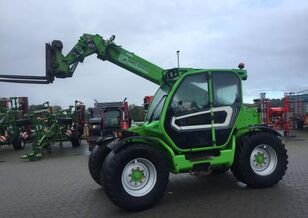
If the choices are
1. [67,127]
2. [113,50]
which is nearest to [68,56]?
[113,50]

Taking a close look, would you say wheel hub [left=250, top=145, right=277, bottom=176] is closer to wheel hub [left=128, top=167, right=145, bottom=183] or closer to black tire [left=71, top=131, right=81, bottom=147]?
wheel hub [left=128, top=167, right=145, bottom=183]

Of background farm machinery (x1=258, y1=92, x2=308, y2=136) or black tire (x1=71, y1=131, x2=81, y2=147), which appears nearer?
black tire (x1=71, y1=131, x2=81, y2=147)

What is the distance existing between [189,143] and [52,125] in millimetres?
12819

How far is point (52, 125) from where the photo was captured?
1855 centimetres

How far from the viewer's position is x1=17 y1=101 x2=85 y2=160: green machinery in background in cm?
1712

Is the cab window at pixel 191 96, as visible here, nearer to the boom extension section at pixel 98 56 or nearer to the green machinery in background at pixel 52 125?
the boom extension section at pixel 98 56

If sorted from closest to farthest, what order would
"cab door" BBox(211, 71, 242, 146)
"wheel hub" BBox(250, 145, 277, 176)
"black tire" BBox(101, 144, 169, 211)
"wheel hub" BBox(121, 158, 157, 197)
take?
"black tire" BBox(101, 144, 169, 211) < "wheel hub" BBox(121, 158, 157, 197) < "cab door" BBox(211, 71, 242, 146) < "wheel hub" BBox(250, 145, 277, 176)

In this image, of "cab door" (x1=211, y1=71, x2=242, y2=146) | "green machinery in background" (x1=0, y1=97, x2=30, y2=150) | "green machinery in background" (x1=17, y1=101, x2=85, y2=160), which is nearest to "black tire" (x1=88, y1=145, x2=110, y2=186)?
"cab door" (x1=211, y1=71, x2=242, y2=146)

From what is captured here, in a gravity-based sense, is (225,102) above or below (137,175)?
above

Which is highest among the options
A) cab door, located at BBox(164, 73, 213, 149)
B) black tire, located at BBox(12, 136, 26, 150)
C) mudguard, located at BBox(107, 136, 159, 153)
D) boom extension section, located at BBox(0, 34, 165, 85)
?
boom extension section, located at BBox(0, 34, 165, 85)

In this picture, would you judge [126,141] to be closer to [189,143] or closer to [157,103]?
[189,143]

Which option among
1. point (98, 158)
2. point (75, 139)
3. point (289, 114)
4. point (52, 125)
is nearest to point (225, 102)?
point (98, 158)

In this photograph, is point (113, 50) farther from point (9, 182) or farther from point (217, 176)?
point (217, 176)

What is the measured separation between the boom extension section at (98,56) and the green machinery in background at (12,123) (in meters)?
7.92
